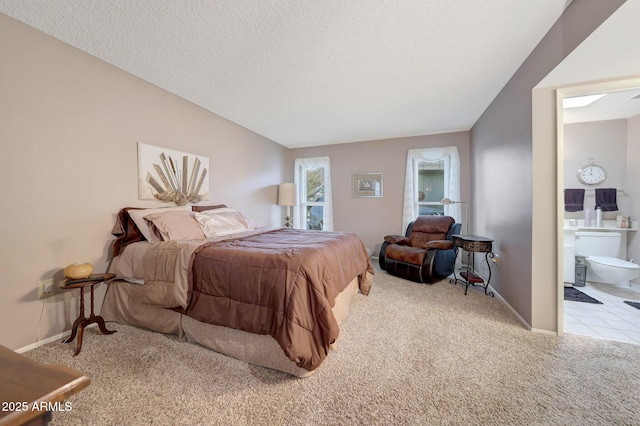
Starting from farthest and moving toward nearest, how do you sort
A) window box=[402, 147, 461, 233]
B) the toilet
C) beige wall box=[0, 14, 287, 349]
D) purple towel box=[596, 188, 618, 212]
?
window box=[402, 147, 461, 233] → purple towel box=[596, 188, 618, 212] → the toilet → beige wall box=[0, 14, 287, 349]

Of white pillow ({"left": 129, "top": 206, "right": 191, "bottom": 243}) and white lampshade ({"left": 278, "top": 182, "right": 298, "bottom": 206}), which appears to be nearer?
white pillow ({"left": 129, "top": 206, "right": 191, "bottom": 243})

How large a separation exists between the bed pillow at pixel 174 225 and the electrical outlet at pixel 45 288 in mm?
787

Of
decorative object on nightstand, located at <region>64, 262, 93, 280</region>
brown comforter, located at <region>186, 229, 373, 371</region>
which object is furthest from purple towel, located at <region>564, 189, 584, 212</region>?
decorative object on nightstand, located at <region>64, 262, 93, 280</region>

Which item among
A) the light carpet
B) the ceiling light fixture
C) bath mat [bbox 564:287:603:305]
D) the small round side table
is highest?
the ceiling light fixture

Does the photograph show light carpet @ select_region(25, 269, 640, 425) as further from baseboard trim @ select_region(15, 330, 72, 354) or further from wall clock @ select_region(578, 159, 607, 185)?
wall clock @ select_region(578, 159, 607, 185)

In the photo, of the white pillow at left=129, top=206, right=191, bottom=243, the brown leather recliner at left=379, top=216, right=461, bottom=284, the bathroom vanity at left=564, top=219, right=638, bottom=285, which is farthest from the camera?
the brown leather recliner at left=379, top=216, right=461, bottom=284

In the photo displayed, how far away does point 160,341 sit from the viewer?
6.43ft

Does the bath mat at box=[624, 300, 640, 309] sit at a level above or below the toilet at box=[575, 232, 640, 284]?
below

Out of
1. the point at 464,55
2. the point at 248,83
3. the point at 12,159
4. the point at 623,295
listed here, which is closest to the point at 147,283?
the point at 12,159

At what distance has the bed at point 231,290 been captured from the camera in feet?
5.14

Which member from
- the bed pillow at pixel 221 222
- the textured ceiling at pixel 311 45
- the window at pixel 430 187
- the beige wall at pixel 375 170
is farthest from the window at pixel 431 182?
the bed pillow at pixel 221 222

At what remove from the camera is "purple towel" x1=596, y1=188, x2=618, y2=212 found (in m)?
3.12

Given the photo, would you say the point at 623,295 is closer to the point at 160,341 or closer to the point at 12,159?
the point at 160,341

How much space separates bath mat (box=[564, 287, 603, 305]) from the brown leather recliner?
48.4 inches
